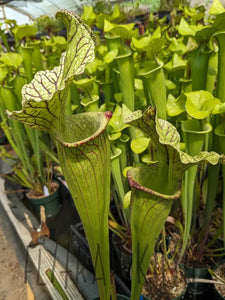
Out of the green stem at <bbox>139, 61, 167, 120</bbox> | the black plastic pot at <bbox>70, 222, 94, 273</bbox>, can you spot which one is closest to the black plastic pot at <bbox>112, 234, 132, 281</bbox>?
the black plastic pot at <bbox>70, 222, 94, 273</bbox>

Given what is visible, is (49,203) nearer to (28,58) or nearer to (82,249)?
(82,249)

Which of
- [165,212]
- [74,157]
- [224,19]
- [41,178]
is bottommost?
[41,178]

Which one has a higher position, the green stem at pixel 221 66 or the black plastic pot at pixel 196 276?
the green stem at pixel 221 66

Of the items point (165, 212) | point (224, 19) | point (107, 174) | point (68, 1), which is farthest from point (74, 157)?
point (68, 1)

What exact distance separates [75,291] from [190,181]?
0.65 m

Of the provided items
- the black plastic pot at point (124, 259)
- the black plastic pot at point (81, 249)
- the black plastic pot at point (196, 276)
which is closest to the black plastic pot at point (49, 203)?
the black plastic pot at point (81, 249)

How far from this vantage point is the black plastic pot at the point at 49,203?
1626 millimetres

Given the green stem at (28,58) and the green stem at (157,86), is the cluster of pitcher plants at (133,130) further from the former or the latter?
the green stem at (28,58)

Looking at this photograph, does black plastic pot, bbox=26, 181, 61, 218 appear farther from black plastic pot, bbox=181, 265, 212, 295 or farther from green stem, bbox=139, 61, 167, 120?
green stem, bbox=139, 61, 167, 120

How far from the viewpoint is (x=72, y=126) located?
54 cm

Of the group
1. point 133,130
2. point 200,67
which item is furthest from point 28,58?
point 200,67

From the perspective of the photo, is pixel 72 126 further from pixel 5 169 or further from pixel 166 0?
pixel 5 169

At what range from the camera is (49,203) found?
5.43 feet

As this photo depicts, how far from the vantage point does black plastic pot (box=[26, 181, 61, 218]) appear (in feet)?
5.33
